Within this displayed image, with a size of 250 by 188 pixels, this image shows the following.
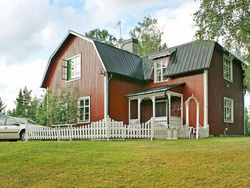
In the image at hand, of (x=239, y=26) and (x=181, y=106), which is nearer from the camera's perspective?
(x=239, y=26)

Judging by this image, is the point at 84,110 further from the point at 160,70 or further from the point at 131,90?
the point at 160,70

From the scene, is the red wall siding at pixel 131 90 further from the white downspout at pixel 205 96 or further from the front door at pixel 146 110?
the front door at pixel 146 110

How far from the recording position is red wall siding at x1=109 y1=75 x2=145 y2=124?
17219mm

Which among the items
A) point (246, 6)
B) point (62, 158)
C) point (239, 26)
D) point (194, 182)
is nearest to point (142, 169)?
point (194, 182)

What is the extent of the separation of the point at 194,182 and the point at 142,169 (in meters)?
1.30

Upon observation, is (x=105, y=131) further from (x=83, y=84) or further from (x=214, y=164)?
(x=214, y=164)

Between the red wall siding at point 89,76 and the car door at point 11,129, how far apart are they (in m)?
4.14

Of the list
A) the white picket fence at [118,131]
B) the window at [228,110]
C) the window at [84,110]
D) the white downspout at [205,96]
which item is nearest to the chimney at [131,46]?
the window at [84,110]

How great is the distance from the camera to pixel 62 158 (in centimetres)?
780

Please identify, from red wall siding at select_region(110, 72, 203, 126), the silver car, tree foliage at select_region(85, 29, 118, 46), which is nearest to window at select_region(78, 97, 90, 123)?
red wall siding at select_region(110, 72, 203, 126)

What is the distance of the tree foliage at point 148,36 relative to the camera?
112 feet

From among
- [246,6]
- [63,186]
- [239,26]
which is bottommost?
[63,186]

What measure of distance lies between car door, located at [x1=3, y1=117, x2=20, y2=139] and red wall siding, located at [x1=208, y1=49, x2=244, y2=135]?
10676mm

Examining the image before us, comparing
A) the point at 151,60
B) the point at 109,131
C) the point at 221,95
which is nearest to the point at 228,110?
the point at 221,95
